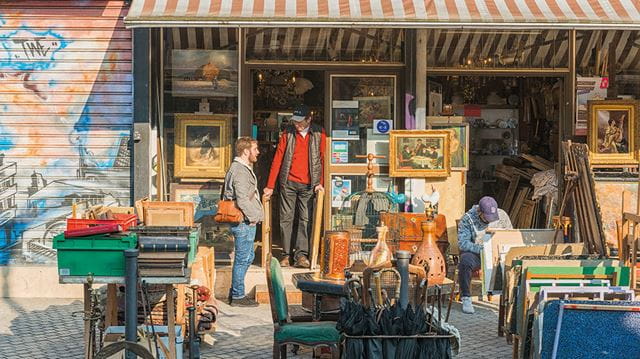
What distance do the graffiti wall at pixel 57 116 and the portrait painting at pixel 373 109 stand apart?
267cm

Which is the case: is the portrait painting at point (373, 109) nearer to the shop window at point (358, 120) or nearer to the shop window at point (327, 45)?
the shop window at point (358, 120)

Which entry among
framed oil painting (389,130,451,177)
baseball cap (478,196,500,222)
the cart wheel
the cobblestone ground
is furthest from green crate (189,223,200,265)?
framed oil painting (389,130,451,177)

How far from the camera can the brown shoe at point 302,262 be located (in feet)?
40.5

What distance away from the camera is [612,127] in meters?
12.5

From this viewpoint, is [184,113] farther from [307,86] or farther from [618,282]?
[618,282]

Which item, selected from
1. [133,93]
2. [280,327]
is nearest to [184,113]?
[133,93]

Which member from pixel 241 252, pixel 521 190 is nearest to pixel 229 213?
pixel 241 252

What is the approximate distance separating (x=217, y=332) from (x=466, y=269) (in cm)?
263

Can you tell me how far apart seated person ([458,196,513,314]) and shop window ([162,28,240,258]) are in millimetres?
2936

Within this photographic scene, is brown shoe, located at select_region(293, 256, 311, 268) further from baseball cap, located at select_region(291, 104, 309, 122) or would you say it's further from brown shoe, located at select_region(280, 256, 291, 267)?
baseball cap, located at select_region(291, 104, 309, 122)

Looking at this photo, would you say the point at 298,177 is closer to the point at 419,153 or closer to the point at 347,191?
the point at 347,191

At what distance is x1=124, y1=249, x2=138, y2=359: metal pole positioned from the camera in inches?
287

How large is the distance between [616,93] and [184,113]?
5076mm

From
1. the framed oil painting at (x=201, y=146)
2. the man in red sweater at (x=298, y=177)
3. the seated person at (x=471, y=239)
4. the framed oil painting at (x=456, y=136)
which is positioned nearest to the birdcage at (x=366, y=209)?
the man in red sweater at (x=298, y=177)
